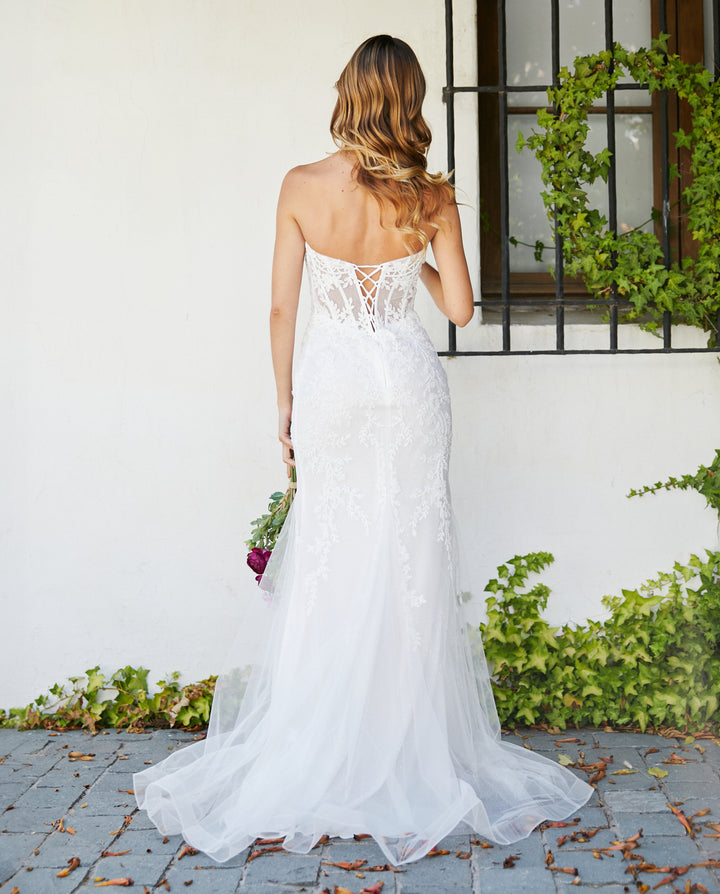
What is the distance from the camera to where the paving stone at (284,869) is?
246cm

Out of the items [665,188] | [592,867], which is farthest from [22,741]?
[665,188]

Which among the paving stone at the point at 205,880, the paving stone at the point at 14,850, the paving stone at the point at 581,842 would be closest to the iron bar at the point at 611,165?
the paving stone at the point at 581,842

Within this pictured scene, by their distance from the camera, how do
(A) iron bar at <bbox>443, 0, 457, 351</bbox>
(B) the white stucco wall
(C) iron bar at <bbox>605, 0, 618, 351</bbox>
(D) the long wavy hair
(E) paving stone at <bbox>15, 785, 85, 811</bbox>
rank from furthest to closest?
(B) the white stucco wall
(C) iron bar at <bbox>605, 0, 618, 351</bbox>
(A) iron bar at <bbox>443, 0, 457, 351</bbox>
(E) paving stone at <bbox>15, 785, 85, 811</bbox>
(D) the long wavy hair

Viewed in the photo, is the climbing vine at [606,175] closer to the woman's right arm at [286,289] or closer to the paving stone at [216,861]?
the woman's right arm at [286,289]

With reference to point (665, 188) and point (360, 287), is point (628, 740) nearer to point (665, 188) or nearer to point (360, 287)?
point (360, 287)

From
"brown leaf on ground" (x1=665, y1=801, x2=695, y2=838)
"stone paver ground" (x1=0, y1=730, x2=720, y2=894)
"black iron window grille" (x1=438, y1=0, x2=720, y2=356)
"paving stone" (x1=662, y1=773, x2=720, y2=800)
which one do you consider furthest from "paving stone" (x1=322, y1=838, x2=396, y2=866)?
"black iron window grille" (x1=438, y1=0, x2=720, y2=356)

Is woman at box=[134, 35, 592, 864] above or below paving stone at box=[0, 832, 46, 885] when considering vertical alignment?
above

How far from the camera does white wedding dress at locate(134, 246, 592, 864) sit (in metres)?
2.69

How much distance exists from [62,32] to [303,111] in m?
1.07

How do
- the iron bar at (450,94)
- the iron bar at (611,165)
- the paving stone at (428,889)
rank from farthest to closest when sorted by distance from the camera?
1. the iron bar at (611,165)
2. the iron bar at (450,94)
3. the paving stone at (428,889)

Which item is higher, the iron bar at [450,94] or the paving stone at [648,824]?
the iron bar at [450,94]

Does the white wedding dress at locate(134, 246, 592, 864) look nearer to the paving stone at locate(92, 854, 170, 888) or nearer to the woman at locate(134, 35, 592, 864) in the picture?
the woman at locate(134, 35, 592, 864)

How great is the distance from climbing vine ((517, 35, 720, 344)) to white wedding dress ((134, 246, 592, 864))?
121 cm

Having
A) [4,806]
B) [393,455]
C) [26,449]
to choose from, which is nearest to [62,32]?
[26,449]
